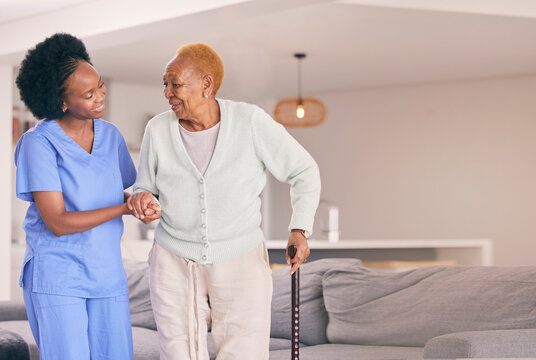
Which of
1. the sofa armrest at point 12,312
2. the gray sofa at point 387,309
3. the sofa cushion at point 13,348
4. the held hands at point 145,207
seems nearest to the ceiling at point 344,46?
the gray sofa at point 387,309

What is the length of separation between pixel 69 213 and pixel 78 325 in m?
0.28

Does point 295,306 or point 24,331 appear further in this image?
point 24,331

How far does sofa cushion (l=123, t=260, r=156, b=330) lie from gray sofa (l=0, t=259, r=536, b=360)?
0.45ft

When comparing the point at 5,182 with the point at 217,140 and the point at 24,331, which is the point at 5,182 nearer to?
the point at 24,331

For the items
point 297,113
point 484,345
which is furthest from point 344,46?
point 484,345

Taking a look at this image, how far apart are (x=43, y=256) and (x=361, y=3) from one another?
376 cm

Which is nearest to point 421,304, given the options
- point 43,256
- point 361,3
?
point 43,256

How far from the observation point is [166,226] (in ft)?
6.07

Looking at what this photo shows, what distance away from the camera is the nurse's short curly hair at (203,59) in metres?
1.84

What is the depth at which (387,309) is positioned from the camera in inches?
110

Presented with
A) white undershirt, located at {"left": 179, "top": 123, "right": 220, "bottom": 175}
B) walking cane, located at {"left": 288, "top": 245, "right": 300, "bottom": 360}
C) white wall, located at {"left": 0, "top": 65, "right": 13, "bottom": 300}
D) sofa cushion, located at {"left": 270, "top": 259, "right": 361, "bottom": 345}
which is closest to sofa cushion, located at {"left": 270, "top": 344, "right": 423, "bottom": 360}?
sofa cushion, located at {"left": 270, "top": 259, "right": 361, "bottom": 345}

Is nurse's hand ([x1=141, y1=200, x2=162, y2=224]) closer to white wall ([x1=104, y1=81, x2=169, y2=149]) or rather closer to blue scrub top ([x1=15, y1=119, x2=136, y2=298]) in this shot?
blue scrub top ([x1=15, y1=119, x2=136, y2=298])

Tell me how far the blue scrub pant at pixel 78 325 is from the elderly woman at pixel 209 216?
0.37 ft

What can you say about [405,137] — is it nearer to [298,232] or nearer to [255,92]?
[255,92]
